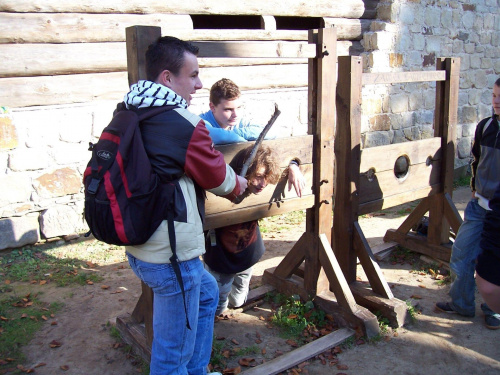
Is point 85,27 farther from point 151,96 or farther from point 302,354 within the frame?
point 302,354

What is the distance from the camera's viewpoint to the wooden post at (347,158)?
12.4 feet

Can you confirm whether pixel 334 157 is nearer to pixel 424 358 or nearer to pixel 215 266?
pixel 215 266

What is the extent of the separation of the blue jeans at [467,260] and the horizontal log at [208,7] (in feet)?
12.3

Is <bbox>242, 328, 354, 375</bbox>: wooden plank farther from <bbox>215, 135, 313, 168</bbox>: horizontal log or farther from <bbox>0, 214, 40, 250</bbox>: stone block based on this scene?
<bbox>0, 214, 40, 250</bbox>: stone block

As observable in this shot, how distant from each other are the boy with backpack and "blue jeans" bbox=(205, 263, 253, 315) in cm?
109

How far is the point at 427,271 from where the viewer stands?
4852 mm

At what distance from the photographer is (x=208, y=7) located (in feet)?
19.6

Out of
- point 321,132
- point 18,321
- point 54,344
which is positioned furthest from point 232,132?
point 18,321

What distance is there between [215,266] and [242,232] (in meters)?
0.31

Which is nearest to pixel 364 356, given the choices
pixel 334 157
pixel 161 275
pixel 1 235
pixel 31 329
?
pixel 334 157

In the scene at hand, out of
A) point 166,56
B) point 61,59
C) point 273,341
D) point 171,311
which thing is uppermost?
point 61,59

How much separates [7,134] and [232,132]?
9.09 feet

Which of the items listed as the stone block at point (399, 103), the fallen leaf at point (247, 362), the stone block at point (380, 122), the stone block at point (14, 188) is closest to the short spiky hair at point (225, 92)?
the fallen leaf at point (247, 362)

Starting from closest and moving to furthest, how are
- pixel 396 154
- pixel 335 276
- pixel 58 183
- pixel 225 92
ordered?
pixel 225 92, pixel 335 276, pixel 396 154, pixel 58 183
